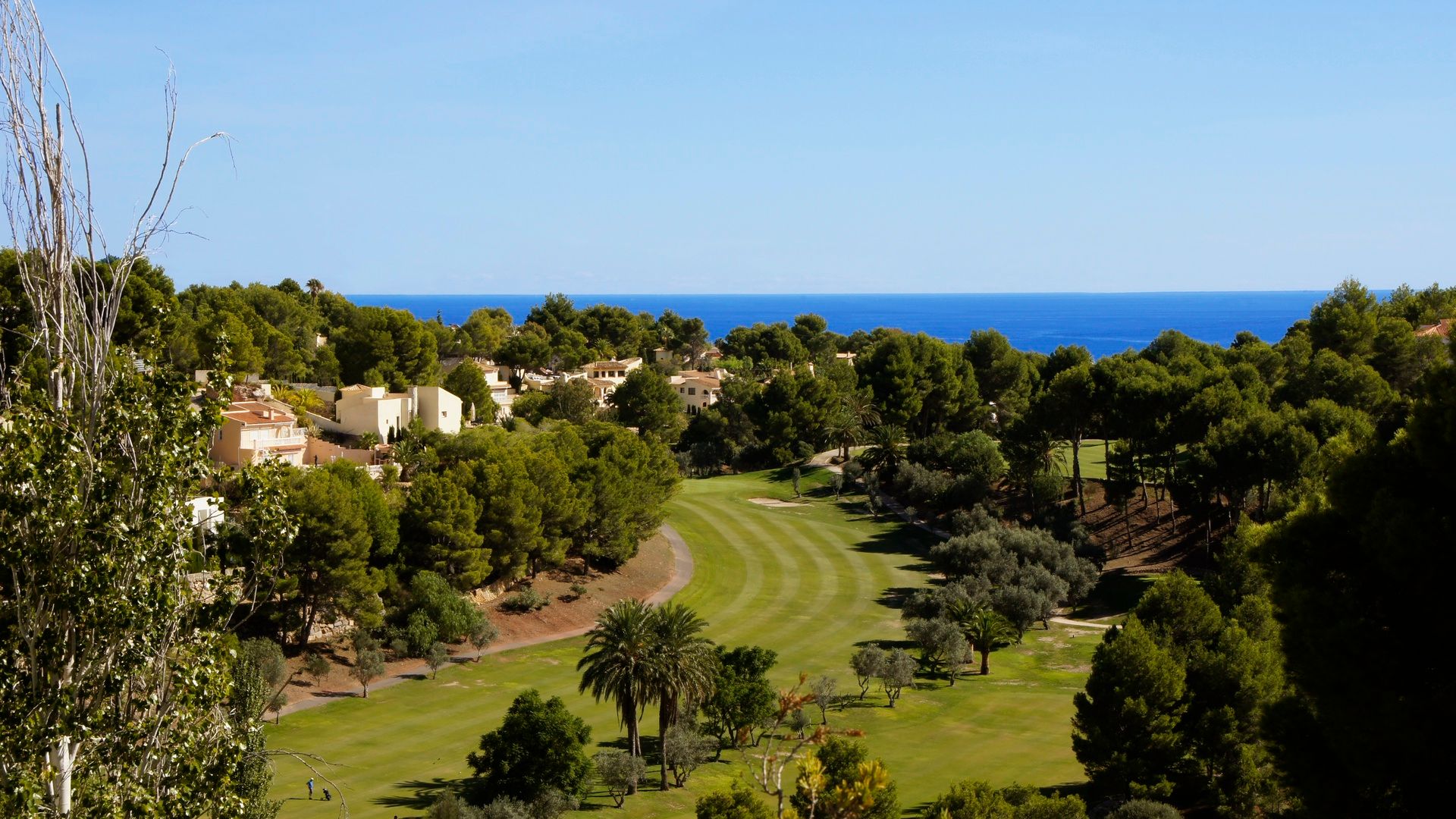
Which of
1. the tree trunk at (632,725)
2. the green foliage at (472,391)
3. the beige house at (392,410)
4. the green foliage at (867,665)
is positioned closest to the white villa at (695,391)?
the green foliage at (472,391)

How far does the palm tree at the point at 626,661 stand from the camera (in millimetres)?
35531

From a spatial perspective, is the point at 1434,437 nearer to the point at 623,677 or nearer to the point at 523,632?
the point at 623,677

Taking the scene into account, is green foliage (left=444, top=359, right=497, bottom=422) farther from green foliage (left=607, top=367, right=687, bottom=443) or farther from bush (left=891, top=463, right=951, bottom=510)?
bush (left=891, top=463, right=951, bottom=510)

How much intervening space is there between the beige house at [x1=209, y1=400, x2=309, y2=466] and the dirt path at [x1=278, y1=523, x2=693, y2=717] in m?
14.2

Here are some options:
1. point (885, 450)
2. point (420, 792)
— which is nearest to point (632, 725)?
point (420, 792)

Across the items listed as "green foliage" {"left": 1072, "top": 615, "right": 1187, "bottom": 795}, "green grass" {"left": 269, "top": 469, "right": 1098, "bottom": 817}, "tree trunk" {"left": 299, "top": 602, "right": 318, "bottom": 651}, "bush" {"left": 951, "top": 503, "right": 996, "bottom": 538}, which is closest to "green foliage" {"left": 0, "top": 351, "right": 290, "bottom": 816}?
"green grass" {"left": 269, "top": 469, "right": 1098, "bottom": 817}

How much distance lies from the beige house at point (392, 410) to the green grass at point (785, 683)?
691 inches

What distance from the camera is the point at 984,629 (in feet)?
166

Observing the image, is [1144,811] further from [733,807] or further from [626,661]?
[626,661]

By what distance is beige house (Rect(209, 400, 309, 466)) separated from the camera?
5812cm

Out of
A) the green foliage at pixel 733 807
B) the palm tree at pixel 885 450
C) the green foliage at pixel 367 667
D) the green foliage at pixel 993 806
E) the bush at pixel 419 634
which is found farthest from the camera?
the palm tree at pixel 885 450

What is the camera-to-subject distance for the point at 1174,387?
68750 mm

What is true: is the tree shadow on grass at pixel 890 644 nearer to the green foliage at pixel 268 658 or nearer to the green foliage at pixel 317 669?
the green foliage at pixel 317 669

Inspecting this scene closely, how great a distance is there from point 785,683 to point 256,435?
30259 mm
